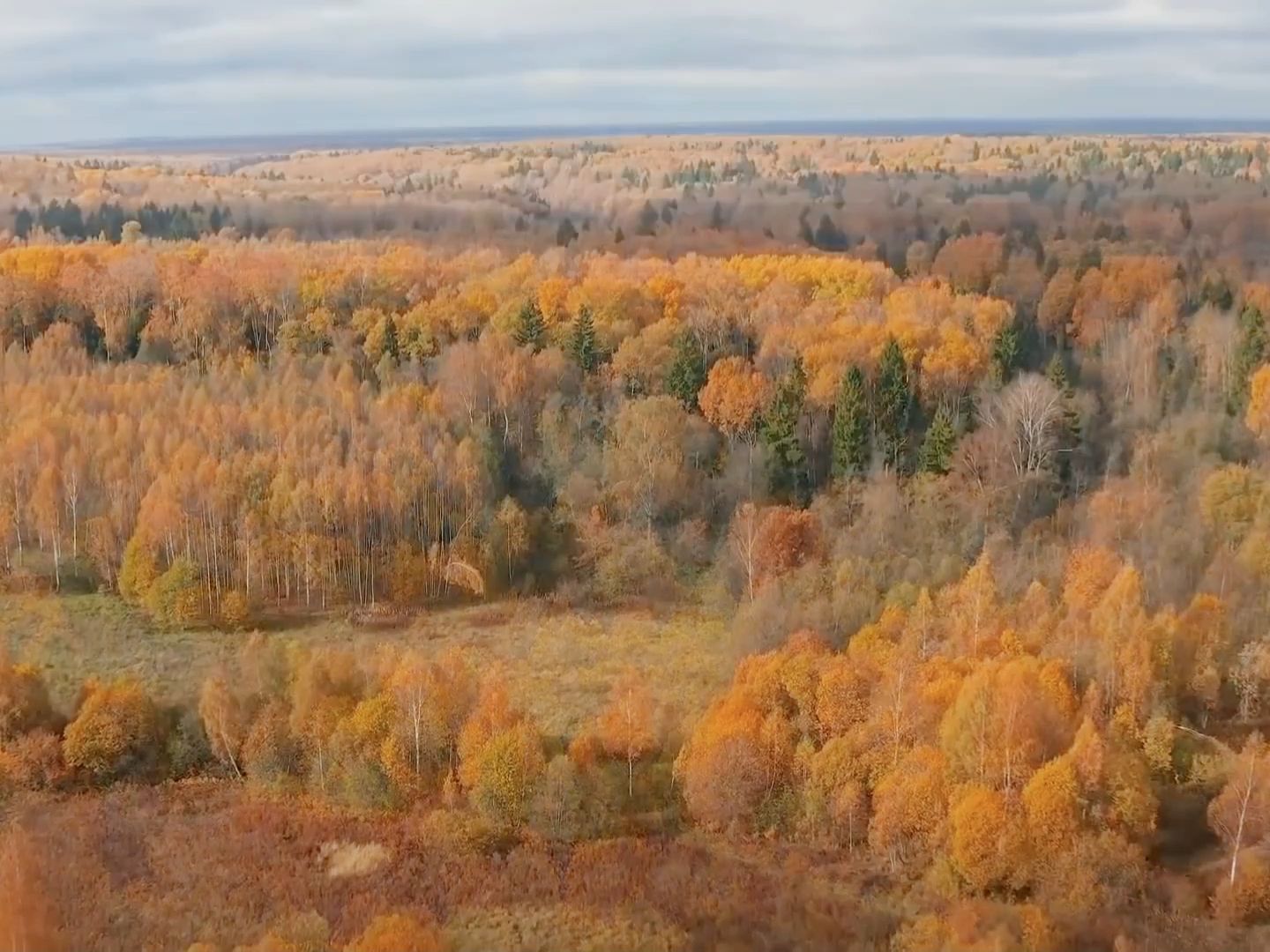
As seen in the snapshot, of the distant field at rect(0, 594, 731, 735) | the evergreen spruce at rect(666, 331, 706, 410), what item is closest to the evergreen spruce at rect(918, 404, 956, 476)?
the evergreen spruce at rect(666, 331, 706, 410)

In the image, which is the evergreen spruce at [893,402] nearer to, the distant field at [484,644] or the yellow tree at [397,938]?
the distant field at [484,644]

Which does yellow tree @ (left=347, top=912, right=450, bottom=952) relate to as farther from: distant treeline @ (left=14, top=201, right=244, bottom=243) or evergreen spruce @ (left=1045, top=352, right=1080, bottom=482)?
distant treeline @ (left=14, top=201, right=244, bottom=243)

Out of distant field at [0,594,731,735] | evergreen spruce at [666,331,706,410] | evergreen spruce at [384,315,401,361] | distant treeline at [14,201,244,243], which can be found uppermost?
distant treeline at [14,201,244,243]

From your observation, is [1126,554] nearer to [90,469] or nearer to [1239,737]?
[1239,737]

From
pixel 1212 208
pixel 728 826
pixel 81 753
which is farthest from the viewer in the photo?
pixel 1212 208

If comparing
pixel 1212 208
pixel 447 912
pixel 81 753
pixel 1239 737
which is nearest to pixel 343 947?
pixel 447 912

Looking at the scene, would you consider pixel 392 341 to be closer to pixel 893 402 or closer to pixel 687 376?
pixel 687 376
